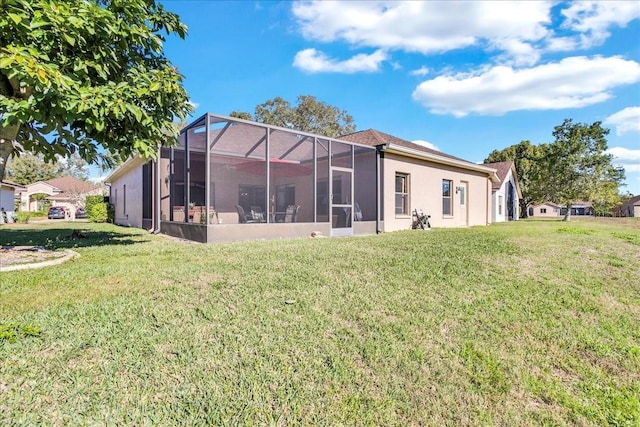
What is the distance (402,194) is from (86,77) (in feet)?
35.4

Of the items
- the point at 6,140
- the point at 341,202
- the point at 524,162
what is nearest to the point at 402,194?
the point at 341,202

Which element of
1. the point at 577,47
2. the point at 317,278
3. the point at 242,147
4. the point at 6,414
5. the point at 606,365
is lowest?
the point at 606,365

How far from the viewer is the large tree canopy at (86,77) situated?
14.3 feet

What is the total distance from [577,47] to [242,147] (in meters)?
10.8

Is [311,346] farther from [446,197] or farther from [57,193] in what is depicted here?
[57,193]

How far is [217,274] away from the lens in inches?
182

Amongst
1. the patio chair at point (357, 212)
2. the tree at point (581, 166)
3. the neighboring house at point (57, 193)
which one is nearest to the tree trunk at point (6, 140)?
the patio chair at point (357, 212)

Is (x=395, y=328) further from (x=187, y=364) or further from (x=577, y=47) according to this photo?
(x=577, y=47)

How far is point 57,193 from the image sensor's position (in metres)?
43.5

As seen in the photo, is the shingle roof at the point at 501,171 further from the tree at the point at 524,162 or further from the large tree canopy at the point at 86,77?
the large tree canopy at the point at 86,77

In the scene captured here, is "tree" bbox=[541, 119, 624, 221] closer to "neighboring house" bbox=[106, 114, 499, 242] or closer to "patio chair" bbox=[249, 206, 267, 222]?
"neighboring house" bbox=[106, 114, 499, 242]

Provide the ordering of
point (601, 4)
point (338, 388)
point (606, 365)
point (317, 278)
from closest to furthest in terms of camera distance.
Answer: point (338, 388) → point (606, 365) → point (317, 278) → point (601, 4)

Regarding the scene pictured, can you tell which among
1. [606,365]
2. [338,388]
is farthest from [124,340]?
[606,365]

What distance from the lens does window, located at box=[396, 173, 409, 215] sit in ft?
43.3
